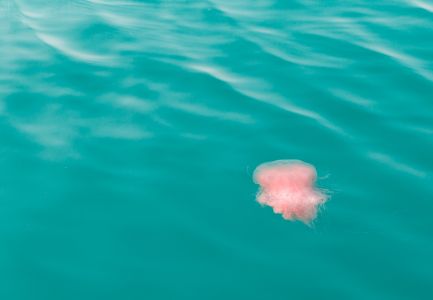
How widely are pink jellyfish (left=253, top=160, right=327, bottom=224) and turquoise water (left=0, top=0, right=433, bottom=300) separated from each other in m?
0.10

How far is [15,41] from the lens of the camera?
278 inches

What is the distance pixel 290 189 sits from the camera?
4.70m

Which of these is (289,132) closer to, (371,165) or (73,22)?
(371,165)

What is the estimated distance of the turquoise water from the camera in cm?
377

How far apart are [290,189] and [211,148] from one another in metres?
0.83

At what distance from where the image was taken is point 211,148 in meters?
5.01

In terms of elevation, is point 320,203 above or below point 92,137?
below

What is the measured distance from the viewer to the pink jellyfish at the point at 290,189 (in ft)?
14.1

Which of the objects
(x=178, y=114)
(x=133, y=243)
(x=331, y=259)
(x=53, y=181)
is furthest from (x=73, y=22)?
(x=331, y=259)

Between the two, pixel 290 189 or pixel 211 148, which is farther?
pixel 211 148

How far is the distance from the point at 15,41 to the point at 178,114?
2.88 metres

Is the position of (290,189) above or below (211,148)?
below

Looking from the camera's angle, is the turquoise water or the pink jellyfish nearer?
the turquoise water

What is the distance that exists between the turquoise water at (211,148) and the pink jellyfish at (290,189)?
0.10 metres
